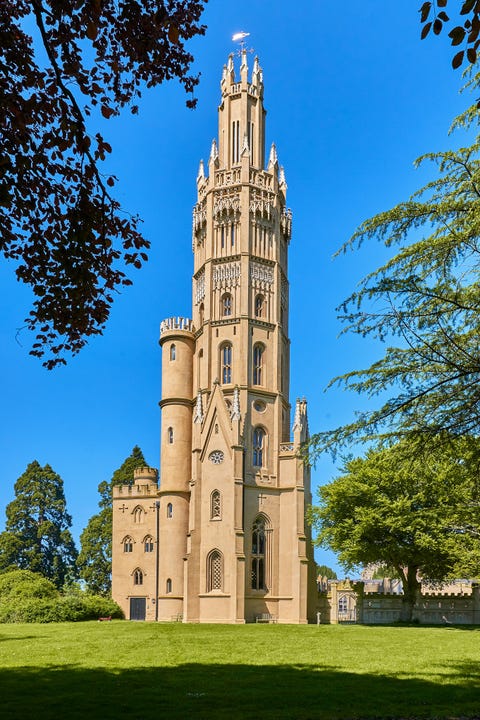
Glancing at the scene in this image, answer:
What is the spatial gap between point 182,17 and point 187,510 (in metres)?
49.0

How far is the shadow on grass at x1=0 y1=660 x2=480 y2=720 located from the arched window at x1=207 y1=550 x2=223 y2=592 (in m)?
33.1

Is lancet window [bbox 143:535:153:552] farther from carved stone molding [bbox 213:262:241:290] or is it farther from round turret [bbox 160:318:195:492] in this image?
carved stone molding [bbox 213:262:241:290]

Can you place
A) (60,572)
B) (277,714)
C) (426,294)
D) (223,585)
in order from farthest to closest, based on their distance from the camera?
(60,572)
(223,585)
(426,294)
(277,714)

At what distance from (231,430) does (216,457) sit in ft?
6.49

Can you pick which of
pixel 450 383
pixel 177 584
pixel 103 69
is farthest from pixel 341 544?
pixel 103 69

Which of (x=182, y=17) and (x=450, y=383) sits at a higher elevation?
(x=182, y=17)

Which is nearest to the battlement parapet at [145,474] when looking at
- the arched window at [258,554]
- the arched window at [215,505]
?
the arched window at [215,505]

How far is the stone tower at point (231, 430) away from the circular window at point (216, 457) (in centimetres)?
10

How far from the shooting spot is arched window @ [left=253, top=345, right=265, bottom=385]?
184 ft

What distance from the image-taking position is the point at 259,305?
57688 mm

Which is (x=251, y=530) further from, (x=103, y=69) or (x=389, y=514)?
(x=103, y=69)

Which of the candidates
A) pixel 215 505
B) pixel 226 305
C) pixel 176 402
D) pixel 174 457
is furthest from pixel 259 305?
pixel 215 505

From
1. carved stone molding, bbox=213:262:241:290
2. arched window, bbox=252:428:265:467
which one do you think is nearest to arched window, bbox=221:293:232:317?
carved stone molding, bbox=213:262:241:290

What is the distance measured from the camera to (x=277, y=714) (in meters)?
12.5
